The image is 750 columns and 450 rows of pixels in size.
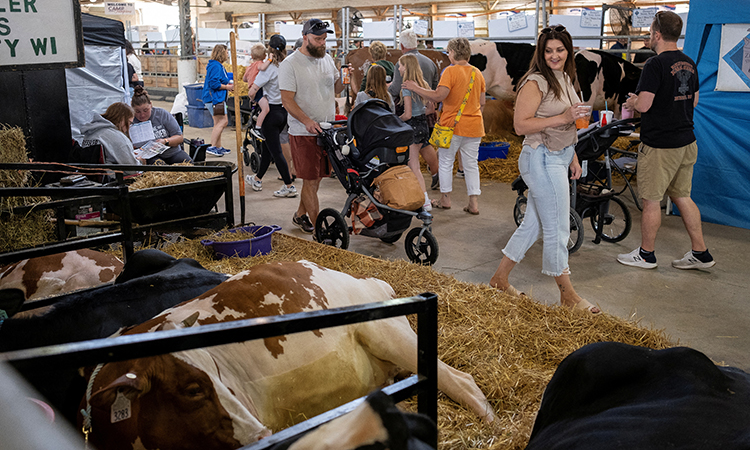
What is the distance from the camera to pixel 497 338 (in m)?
3.23

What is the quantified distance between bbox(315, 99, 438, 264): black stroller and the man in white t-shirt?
249 mm

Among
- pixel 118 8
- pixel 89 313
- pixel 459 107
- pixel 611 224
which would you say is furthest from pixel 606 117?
pixel 118 8

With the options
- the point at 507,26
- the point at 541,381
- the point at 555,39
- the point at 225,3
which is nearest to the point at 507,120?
the point at 507,26

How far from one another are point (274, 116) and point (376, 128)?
115 inches

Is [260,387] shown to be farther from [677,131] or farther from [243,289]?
[677,131]

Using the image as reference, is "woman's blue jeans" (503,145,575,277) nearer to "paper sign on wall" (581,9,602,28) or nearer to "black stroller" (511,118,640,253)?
"black stroller" (511,118,640,253)

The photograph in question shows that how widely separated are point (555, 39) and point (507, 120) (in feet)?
25.7

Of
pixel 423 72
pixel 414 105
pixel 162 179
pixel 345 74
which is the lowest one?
pixel 162 179

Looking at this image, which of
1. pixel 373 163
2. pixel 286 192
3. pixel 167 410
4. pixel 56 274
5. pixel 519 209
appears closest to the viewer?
pixel 167 410

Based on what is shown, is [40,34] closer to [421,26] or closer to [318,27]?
[318,27]

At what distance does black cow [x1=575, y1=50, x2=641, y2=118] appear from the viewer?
9.71m

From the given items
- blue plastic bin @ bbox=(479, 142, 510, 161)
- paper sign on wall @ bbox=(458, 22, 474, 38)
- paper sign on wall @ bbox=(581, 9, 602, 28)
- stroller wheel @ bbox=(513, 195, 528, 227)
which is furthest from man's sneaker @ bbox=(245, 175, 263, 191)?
paper sign on wall @ bbox=(581, 9, 602, 28)

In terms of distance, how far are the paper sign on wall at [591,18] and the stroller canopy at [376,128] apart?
5735 millimetres

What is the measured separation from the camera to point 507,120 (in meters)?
11.3
